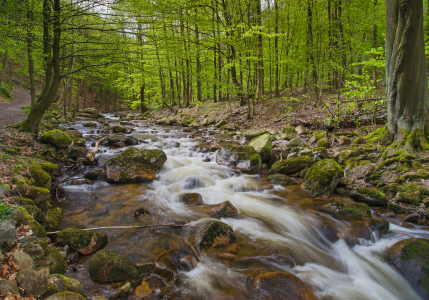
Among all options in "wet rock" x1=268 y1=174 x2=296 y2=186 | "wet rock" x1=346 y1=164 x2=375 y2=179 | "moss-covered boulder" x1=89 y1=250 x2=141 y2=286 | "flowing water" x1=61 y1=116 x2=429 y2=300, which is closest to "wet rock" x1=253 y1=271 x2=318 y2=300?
"flowing water" x1=61 y1=116 x2=429 y2=300

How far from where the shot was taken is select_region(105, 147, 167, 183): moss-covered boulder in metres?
7.08

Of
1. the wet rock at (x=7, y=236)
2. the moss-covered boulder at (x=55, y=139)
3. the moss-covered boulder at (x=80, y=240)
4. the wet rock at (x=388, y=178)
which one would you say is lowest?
the moss-covered boulder at (x=80, y=240)

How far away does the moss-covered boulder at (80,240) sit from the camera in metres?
3.55

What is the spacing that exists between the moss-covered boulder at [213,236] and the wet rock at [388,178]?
4.72 m

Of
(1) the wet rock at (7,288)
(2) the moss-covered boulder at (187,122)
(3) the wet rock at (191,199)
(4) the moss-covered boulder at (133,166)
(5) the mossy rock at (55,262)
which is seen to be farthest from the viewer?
(2) the moss-covered boulder at (187,122)

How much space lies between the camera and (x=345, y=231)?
15.4ft

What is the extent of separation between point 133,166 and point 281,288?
6.04 m

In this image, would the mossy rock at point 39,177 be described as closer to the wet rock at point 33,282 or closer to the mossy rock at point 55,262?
the mossy rock at point 55,262

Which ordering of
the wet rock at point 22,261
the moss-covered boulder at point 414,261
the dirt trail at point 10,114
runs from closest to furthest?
the wet rock at point 22,261
the moss-covered boulder at point 414,261
the dirt trail at point 10,114

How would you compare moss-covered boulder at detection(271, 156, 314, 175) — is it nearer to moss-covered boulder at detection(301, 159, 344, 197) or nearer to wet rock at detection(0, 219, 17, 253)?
moss-covered boulder at detection(301, 159, 344, 197)

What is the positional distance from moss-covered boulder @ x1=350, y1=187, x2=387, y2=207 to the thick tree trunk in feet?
7.47

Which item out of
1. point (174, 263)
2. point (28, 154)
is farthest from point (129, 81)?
point (174, 263)

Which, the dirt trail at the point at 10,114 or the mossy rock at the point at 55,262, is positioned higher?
the dirt trail at the point at 10,114

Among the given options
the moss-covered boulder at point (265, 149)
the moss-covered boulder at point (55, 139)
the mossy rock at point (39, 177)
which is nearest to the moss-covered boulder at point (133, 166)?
the mossy rock at point (39, 177)
